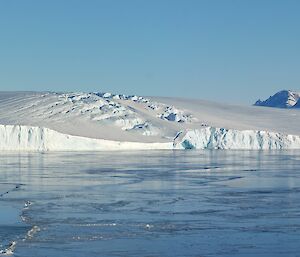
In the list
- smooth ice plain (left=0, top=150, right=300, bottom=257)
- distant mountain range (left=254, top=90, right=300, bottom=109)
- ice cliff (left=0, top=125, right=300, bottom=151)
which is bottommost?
smooth ice plain (left=0, top=150, right=300, bottom=257)

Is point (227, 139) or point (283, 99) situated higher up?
point (283, 99)

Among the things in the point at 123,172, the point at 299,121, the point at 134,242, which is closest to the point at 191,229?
the point at 134,242

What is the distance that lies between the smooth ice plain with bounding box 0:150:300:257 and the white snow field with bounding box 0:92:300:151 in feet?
74.2

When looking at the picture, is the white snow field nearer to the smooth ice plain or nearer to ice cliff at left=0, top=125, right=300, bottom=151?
ice cliff at left=0, top=125, right=300, bottom=151

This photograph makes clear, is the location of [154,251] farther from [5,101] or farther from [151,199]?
[5,101]

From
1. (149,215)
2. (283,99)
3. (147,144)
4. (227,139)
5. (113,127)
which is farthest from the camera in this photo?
(283,99)

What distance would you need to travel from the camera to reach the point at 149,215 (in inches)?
486

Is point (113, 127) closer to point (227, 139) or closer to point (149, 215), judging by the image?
point (227, 139)

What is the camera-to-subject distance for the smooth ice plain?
927cm

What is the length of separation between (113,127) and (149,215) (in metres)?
36.7

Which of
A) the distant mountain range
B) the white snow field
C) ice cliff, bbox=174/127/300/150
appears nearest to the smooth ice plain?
the white snow field

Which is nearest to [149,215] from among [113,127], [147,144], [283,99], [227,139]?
[147,144]

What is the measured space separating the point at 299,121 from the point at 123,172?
4124 centimetres

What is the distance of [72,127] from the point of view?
153 feet
